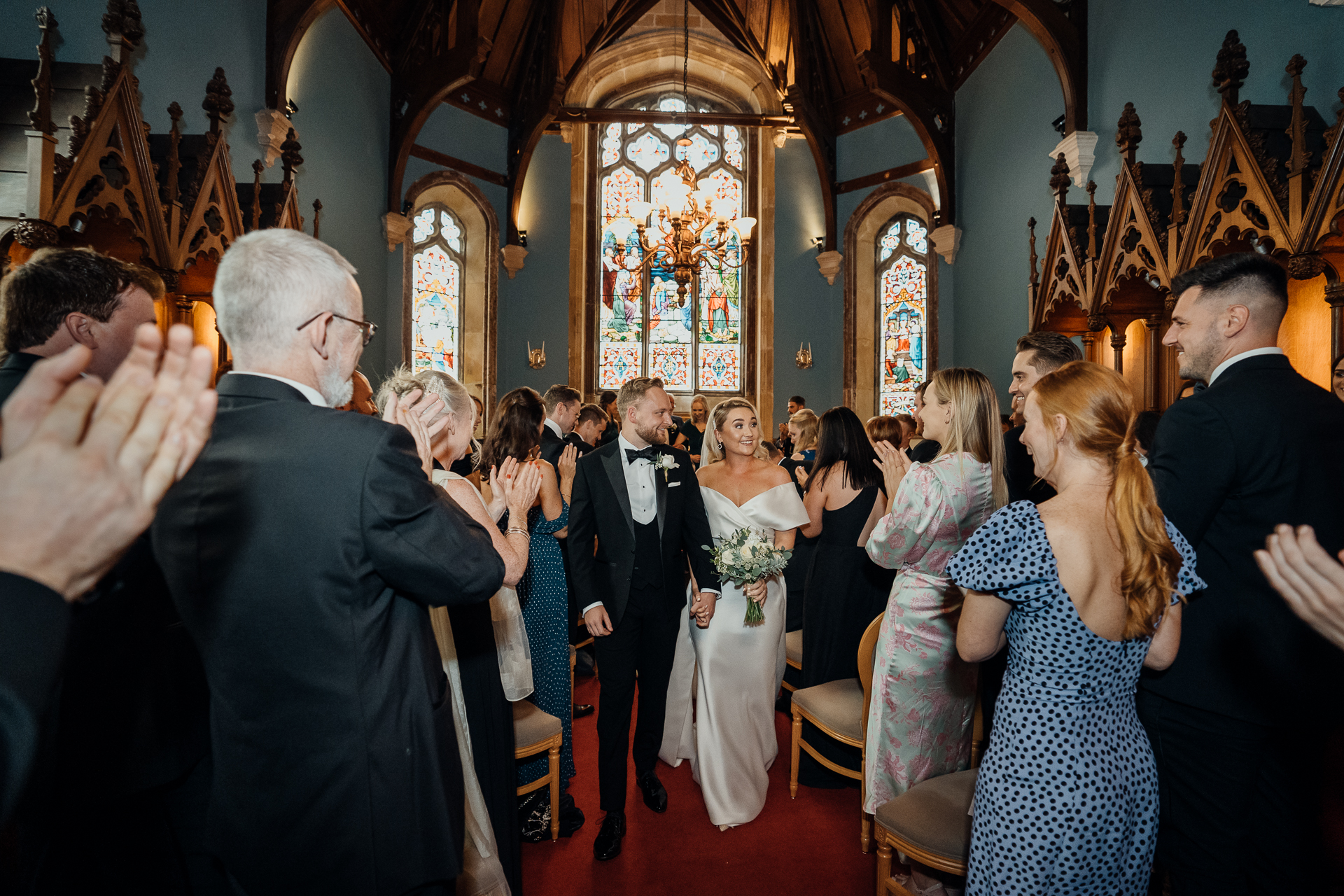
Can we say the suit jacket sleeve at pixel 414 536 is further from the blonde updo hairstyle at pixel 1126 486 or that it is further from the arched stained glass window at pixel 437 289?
the arched stained glass window at pixel 437 289

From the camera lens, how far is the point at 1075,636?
5.16 feet

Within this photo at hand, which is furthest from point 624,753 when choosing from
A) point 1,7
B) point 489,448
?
point 1,7

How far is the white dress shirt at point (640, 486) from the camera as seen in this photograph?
3234 millimetres

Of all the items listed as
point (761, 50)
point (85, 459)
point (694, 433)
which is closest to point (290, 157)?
point (694, 433)

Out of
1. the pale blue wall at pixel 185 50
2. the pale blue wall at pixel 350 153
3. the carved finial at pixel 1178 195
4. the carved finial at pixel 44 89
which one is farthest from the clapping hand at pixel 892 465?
the pale blue wall at pixel 350 153

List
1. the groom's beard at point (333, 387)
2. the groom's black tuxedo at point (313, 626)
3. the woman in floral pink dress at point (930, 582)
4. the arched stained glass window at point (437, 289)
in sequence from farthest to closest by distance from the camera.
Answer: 1. the arched stained glass window at point (437, 289)
2. the woman in floral pink dress at point (930, 582)
3. the groom's beard at point (333, 387)
4. the groom's black tuxedo at point (313, 626)

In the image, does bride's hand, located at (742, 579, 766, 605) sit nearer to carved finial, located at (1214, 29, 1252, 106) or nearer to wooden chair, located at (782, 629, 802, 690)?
wooden chair, located at (782, 629, 802, 690)

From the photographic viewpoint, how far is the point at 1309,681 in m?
1.91

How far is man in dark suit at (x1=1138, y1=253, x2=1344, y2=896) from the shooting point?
1.95 m

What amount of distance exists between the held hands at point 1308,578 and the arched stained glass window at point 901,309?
10551 mm

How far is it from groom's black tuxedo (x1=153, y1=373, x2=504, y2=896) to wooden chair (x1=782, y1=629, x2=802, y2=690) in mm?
2934

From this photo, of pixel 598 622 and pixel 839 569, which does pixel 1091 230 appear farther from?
pixel 598 622

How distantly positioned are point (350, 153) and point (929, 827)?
9.36 m

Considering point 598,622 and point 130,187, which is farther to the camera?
point 130,187
